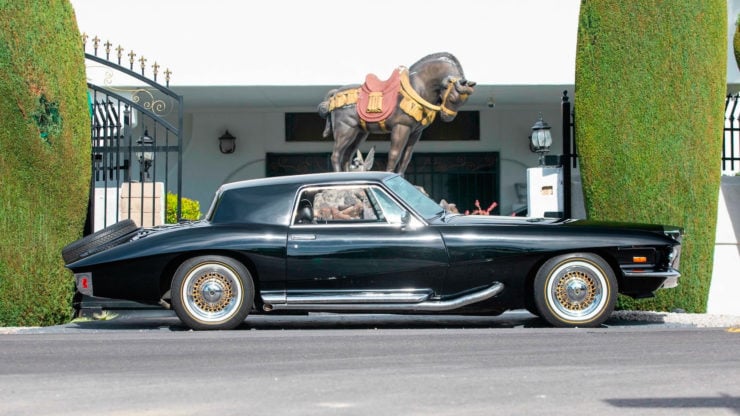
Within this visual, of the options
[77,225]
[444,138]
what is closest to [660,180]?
[77,225]

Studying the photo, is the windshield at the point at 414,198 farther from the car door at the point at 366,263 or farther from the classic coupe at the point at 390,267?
the car door at the point at 366,263

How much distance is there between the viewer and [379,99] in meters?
13.5

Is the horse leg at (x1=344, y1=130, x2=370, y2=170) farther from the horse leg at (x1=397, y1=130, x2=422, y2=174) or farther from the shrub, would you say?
the shrub

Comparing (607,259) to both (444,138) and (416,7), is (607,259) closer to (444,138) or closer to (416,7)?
(416,7)

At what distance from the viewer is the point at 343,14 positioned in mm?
19875

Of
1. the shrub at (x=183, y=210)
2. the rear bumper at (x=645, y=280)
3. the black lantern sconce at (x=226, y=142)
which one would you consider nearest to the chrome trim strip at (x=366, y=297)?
the rear bumper at (x=645, y=280)

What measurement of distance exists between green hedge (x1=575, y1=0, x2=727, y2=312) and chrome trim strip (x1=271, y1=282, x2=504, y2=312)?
7.45 feet

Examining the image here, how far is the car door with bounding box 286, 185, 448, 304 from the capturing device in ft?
28.0

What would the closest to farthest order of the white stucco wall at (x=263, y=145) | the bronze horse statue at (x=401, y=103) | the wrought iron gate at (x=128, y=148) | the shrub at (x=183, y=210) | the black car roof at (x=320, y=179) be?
1. the black car roof at (x=320, y=179)
2. the wrought iron gate at (x=128, y=148)
3. the bronze horse statue at (x=401, y=103)
4. the shrub at (x=183, y=210)
5. the white stucco wall at (x=263, y=145)

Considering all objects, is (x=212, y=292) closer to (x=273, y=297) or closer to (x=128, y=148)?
(x=273, y=297)

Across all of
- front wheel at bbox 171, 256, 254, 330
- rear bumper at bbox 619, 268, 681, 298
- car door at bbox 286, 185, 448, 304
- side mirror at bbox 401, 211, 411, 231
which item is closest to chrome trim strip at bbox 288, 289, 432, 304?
car door at bbox 286, 185, 448, 304

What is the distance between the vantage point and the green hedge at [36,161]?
929cm

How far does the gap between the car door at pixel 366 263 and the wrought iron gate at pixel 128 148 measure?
263 cm

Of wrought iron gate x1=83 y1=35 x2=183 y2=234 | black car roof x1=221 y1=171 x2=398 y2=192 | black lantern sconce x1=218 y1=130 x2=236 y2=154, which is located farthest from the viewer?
black lantern sconce x1=218 y1=130 x2=236 y2=154
